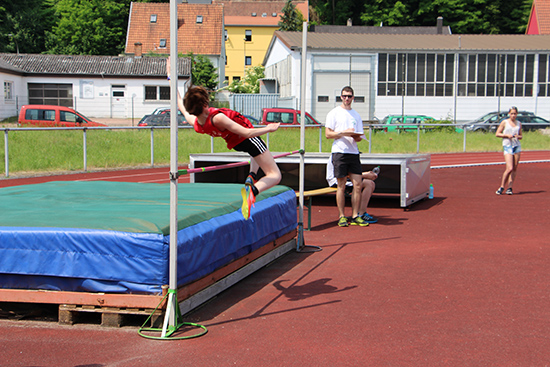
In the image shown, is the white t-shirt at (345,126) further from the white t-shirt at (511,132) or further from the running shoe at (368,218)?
the white t-shirt at (511,132)

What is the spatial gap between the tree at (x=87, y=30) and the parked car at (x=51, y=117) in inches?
1395

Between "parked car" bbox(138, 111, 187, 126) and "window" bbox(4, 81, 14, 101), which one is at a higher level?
"window" bbox(4, 81, 14, 101)

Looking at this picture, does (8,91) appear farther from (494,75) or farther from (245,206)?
(245,206)

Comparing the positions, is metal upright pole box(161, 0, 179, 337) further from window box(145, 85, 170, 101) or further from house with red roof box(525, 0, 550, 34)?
house with red roof box(525, 0, 550, 34)

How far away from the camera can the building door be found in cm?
→ 4100

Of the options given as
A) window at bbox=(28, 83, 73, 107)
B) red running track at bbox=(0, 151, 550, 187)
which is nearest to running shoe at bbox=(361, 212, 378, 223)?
red running track at bbox=(0, 151, 550, 187)

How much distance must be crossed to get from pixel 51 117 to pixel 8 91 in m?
14.9

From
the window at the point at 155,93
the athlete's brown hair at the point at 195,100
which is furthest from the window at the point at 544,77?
the athlete's brown hair at the point at 195,100

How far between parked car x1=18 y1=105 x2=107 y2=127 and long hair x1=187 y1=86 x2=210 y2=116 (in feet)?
72.3

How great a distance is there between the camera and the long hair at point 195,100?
17.9 ft

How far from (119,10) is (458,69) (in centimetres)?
4275

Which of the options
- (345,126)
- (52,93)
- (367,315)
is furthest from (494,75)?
(367,315)

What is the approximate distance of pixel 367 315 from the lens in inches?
199

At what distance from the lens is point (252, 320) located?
5.01 meters
